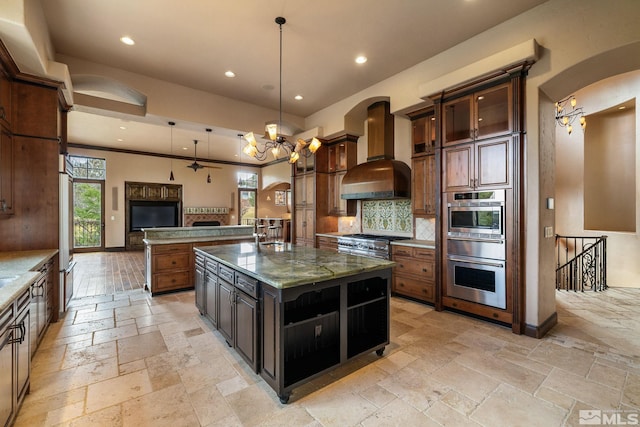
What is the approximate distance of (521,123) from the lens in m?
3.14

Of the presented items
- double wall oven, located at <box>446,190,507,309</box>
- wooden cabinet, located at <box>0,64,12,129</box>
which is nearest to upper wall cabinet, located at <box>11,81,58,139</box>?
wooden cabinet, located at <box>0,64,12,129</box>

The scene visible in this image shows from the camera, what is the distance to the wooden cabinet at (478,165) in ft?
10.7

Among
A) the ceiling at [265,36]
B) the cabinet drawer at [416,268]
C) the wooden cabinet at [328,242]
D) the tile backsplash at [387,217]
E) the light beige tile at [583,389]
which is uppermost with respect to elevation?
the ceiling at [265,36]

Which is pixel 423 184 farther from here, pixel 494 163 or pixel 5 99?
pixel 5 99

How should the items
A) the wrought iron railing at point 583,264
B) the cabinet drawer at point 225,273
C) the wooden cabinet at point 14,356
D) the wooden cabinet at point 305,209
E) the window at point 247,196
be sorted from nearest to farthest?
the wooden cabinet at point 14,356 < the cabinet drawer at point 225,273 < the wrought iron railing at point 583,264 < the wooden cabinet at point 305,209 < the window at point 247,196

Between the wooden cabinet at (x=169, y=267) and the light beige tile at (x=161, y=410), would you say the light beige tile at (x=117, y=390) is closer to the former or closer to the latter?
the light beige tile at (x=161, y=410)

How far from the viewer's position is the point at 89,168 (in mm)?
9250

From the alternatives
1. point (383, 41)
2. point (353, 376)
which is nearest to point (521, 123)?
point (383, 41)

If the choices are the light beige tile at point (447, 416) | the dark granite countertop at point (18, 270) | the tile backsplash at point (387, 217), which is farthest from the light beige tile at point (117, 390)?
the tile backsplash at point (387, 217)

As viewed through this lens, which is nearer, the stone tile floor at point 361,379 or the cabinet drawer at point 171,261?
the stone tile floor at point 361,379

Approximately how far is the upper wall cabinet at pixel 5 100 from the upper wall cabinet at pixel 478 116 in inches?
197

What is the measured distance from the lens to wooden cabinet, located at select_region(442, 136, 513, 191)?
10.7ft

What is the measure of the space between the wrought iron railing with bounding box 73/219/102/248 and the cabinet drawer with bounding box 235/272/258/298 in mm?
9566

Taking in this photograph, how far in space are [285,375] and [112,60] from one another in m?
4.77
